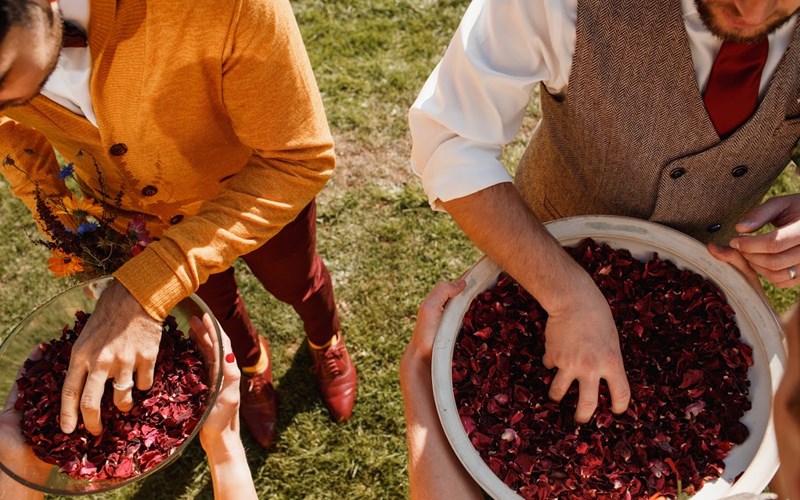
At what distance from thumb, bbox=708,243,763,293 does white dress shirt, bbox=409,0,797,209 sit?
34 cm

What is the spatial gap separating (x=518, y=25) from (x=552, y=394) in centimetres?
77

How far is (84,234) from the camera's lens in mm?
1786

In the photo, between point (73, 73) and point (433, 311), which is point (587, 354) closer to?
point (433, 311)

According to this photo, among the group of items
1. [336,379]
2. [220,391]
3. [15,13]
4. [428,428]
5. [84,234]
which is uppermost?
[15,13]

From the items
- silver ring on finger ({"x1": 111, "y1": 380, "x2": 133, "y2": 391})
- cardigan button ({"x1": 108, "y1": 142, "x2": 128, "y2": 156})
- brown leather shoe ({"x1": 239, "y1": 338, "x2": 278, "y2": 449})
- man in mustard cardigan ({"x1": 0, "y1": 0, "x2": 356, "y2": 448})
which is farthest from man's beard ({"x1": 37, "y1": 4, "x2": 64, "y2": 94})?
brown leather shoe ({"x1": 239, "y1": 338, "x2": 278, "y2": 449})

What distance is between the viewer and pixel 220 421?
1.75m

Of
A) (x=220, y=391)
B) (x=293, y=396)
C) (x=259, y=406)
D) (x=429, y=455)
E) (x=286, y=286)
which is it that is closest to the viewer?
(x=429, y=455)

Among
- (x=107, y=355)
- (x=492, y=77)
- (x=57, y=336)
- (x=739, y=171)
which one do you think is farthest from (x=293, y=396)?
(x=739, y=171)

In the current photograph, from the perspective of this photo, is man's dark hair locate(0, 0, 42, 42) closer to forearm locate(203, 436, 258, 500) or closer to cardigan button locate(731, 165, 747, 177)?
forearm locate(203, 436, 258, 500)

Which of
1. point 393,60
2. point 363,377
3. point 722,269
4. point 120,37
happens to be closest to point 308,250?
point 363,377

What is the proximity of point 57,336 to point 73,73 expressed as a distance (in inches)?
24.7

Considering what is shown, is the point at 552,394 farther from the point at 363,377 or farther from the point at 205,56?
the point at 363,377

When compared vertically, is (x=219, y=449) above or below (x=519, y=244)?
below

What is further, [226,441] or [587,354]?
[226,441]
